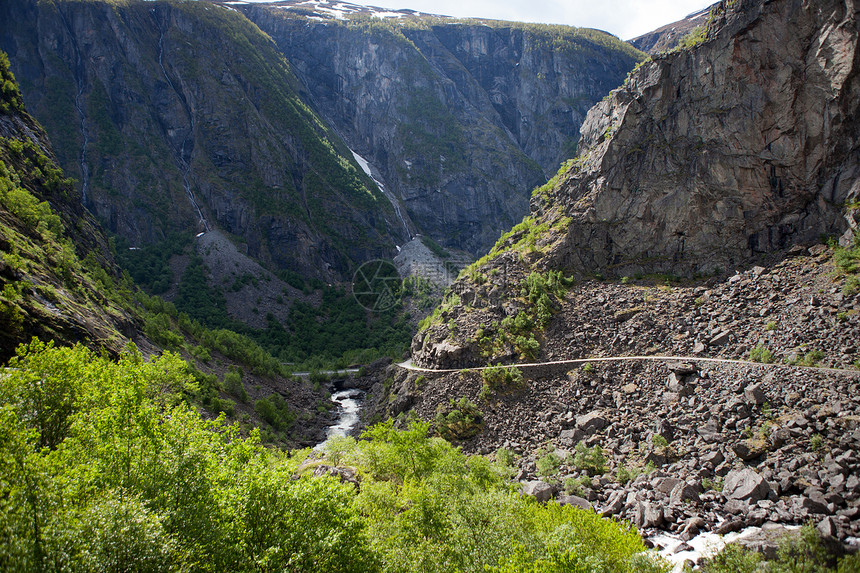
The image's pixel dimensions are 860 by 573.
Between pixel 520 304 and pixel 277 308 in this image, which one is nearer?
pixel 520 304

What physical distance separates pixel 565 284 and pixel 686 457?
75.0ft

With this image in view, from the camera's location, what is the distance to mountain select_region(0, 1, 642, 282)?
124375 mm

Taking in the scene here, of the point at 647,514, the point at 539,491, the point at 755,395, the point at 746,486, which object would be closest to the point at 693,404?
the point at 755,395

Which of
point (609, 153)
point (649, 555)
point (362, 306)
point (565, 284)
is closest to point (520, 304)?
point (565, 284)

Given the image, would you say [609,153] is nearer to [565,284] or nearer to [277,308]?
[565,284]

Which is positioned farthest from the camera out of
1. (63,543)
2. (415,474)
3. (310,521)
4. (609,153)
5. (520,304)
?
(609,153)

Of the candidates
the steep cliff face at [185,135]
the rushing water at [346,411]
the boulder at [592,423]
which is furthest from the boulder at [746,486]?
the steep cliff face at [185,135]

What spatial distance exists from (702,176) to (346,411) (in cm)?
5192

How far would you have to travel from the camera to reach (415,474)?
2839cm

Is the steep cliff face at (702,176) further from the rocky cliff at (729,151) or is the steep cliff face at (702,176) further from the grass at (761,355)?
the grass at (761,355)

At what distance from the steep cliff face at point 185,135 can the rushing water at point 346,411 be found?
63.3 m
